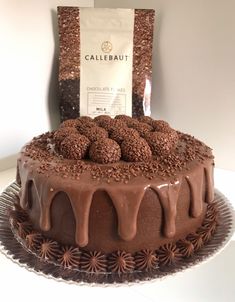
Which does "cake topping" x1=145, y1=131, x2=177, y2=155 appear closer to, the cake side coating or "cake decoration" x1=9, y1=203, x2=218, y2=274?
the cake side coating

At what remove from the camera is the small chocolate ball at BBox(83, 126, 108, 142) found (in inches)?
36.8

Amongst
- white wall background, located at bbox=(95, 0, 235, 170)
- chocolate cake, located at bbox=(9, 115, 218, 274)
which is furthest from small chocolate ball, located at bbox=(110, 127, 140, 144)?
white wall background, located at bbox=(95, 0, 235, 170)

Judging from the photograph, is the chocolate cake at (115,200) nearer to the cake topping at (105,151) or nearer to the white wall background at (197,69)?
the cake topping at (105,151)

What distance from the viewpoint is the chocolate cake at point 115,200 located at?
821 millimetres

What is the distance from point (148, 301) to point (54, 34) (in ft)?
3.04

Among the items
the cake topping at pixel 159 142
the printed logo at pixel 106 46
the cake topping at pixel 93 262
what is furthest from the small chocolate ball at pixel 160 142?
the printed logo at pixel 106 46

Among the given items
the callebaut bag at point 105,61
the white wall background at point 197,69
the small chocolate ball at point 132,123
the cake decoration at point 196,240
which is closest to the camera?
the cake decoration at point 196,240

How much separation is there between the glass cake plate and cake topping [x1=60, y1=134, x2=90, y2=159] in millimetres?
218

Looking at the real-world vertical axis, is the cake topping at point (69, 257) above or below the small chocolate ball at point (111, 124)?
below

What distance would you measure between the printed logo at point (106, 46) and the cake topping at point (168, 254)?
75cm

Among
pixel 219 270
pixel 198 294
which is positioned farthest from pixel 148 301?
pixel 219 270

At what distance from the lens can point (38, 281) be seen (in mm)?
908

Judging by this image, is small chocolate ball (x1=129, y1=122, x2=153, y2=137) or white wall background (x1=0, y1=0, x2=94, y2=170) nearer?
small chocolate ball (x1=129, y1=122, x2=153, y2=137)

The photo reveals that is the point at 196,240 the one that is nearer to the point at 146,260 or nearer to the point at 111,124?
the point at 146,260
